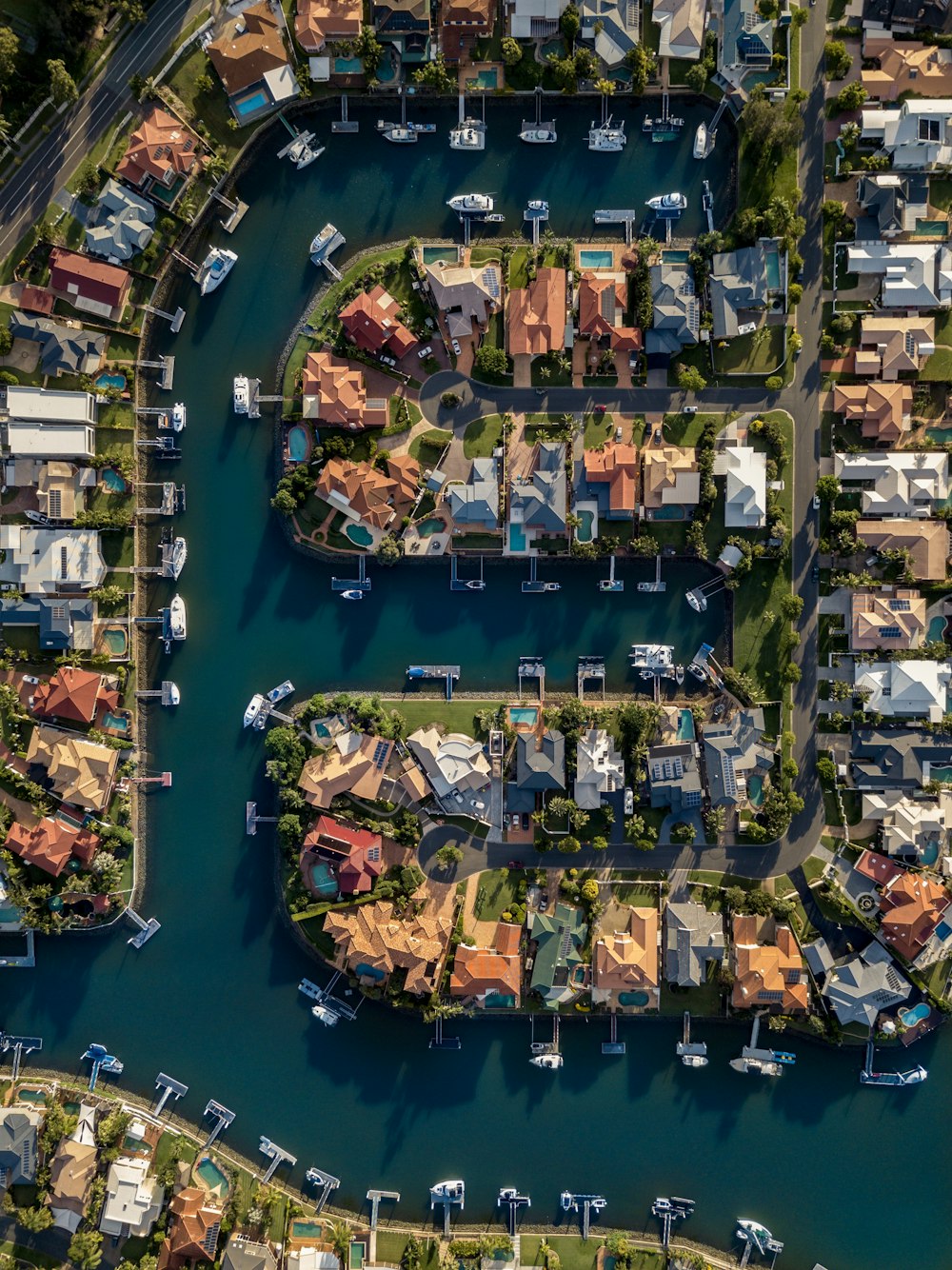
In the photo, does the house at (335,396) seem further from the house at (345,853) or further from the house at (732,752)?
the house at (732,752)

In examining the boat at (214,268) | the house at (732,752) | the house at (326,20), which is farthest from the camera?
the boat at (214,268)

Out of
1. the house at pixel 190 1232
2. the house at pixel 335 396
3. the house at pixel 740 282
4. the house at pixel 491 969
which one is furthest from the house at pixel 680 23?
the house at pixel 190 1232

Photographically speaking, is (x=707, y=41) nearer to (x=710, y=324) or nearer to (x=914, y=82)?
(x=914, y=82)

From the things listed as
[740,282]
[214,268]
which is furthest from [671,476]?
[214,268]

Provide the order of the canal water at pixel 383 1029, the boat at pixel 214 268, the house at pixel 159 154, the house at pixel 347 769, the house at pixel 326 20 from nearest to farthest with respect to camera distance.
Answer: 1. the house at pixel 326 20
2. the house at pixel 159 154
3. the house at pixel 347 769
4. the boat at pixel 214 268
5. the canal water at pixel 383 1029

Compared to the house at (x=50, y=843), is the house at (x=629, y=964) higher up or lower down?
lower down

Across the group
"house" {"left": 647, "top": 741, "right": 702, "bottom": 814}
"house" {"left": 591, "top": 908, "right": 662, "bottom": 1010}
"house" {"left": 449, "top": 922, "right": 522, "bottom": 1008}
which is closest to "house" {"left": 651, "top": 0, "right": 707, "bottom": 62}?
"house" {"left": 647, "top": 741, "right": 702, "bottom": 814}

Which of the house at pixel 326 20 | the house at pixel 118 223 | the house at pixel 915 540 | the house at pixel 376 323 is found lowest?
the house at pixel 915 540

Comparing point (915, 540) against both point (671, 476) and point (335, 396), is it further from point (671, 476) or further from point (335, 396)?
point (335, 396)
